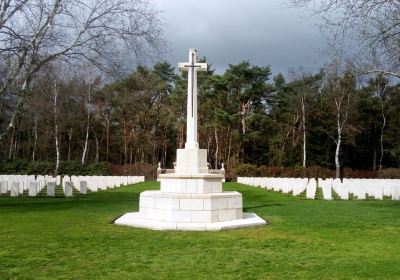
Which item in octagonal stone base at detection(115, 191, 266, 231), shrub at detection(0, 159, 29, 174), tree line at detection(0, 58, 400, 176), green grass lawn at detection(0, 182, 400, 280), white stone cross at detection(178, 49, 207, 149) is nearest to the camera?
green grass lawn at detection(0, 182, 400, 280)

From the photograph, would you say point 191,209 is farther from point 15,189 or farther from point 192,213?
point 15,189

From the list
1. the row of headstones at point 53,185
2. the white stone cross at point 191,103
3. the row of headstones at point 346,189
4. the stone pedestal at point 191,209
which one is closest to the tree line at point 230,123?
the row of headstones at point 53,185

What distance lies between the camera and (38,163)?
38.2m

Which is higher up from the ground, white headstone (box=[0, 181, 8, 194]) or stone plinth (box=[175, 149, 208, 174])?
stone plinth (box=[175, 149, 208, 174])

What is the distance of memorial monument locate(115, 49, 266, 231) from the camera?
9.08 metres

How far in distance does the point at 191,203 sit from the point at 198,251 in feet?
8.97

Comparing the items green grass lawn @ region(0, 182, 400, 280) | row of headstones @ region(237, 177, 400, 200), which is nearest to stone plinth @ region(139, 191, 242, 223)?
green grass lawn @ region(0, 182, 400, 280)

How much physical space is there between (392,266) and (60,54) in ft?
35.6

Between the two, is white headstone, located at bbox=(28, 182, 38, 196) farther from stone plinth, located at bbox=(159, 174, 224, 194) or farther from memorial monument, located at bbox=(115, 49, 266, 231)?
stone plinth, located at bbox=(159, 174, 224, 194)

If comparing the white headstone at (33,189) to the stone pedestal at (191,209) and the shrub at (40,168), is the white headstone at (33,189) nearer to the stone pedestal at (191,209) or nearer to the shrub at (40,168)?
the stone pedestal at (191,209)

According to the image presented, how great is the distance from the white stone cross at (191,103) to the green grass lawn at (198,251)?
2649mm

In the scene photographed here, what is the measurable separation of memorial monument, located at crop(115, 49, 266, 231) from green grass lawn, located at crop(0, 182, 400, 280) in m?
0.47

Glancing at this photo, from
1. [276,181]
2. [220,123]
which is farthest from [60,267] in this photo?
[220,123]

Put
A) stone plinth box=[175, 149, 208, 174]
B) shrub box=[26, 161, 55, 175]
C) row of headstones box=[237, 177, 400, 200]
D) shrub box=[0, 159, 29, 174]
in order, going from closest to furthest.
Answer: stone plinth box=[175, 149, 208, 174], row of headstones box=[237, 177, 400, 200], shrub box=[0, 159, 29, 174], shrub box=[26, 161, 55, 175]
